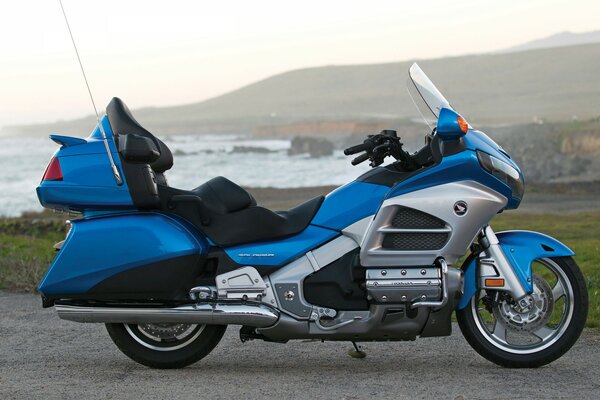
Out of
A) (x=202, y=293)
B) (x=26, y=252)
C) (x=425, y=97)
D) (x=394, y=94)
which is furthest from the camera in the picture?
(x=394, y=94)

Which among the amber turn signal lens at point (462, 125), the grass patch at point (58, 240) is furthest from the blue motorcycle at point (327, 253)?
the grass patch at point (58, 240)

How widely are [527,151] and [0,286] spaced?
124ft

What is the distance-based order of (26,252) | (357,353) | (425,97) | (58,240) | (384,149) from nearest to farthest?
(384,149) < (425,97) < (357,353) < (26,252) < (58,240)

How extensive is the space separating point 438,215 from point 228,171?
5049 centimetres

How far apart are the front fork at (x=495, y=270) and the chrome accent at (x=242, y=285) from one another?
52.7 inches

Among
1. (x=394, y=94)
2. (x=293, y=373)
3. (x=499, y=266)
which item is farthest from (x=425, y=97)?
(x=394, y=94)

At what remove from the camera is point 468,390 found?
5852mm

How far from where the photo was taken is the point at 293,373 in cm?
645

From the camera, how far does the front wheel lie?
21.1 ft

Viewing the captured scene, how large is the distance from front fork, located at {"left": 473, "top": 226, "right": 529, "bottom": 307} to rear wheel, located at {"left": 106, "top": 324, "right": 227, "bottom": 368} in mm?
1643

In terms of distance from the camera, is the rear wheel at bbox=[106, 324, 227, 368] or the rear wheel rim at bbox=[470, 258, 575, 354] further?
the rear wheel at bbox=[106, 324, 227, 368]

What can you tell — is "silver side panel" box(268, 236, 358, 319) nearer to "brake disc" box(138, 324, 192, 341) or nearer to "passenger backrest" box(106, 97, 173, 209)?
"brake disc" box(138, 324, 192, 341)

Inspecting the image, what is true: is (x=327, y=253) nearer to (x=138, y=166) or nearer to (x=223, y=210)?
(x=223, y=210)

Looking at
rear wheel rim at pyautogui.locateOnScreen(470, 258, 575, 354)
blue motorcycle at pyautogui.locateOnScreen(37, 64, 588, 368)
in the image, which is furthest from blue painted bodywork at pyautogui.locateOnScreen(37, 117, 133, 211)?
rear wheel rim at pyautogui.locateOnScreen(470, 258, 575, 354)
